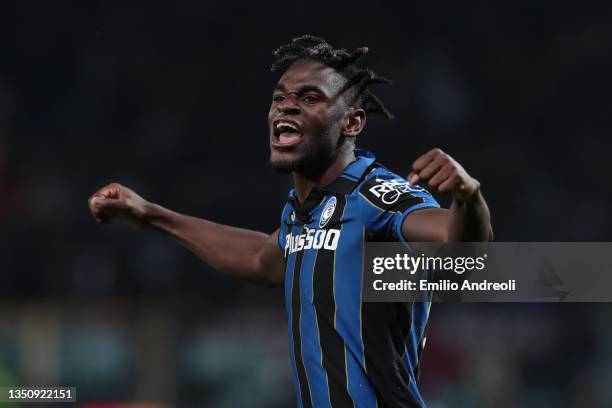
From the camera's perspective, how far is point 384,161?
9523mm

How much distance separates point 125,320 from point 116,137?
3323 mm

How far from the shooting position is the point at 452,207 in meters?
2.83

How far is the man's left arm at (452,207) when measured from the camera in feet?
8.73

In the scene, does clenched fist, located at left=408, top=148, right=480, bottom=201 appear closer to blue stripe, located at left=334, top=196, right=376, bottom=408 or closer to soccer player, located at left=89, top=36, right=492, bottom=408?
soccer player, located at left=89, top=36, right=492, bottom=408

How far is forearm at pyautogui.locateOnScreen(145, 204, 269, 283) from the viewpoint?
4141 millimetres

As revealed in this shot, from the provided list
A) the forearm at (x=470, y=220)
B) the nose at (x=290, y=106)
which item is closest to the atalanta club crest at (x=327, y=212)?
the nose at (x=290, y=106)

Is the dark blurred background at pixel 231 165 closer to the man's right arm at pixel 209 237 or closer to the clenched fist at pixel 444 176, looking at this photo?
the man's right arm at pixel 209 237

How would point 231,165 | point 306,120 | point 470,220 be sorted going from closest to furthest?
point 470,220 → point 306,120 → point 231,165

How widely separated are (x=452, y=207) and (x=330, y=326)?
692 millimetres

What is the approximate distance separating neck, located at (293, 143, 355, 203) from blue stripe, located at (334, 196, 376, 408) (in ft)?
0.93

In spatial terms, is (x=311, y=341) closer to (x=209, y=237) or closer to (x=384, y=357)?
(x=384, y=357)

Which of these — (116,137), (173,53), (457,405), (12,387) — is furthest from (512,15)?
(12,387)

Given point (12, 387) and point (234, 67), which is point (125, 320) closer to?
point (12, 387)
